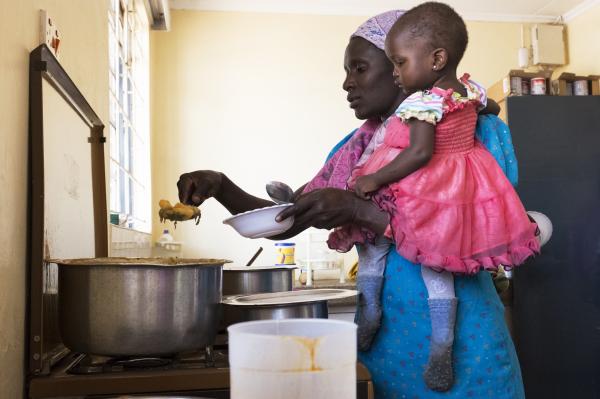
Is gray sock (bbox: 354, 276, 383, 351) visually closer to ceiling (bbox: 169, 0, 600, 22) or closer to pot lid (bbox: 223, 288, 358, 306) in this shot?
pot lid (bbox: 223, 288, 358, 306)

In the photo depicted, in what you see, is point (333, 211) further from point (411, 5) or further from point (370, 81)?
point (411, 5)

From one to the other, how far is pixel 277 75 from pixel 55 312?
3982mm

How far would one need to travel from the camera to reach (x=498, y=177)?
1.10m

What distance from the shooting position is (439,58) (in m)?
1.21

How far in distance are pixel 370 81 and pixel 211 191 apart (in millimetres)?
451

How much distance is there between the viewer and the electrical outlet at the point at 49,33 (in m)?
1.15

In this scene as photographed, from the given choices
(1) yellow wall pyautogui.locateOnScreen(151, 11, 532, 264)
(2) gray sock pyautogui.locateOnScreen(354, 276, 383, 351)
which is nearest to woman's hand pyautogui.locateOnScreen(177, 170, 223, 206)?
(2) gray sock pyautogui.locateOnScreen(354, 276, 383, 351)

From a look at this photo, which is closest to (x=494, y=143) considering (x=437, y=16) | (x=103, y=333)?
(x=437, y=16)

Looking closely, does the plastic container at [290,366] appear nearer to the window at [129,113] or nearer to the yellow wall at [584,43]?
the window at [129,113]

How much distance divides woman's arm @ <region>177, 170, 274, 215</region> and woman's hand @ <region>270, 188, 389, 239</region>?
0.33 meters

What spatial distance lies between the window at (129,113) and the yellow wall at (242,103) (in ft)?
1.08

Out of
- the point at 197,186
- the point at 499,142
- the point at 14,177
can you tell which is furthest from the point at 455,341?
the point at 14,177

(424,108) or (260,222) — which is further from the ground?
(424,108)

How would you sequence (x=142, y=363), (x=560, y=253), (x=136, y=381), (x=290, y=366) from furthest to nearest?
(x=560, y=253) < (x=142, y=363) < (x=136, y=381) < (x=290, y=366)
